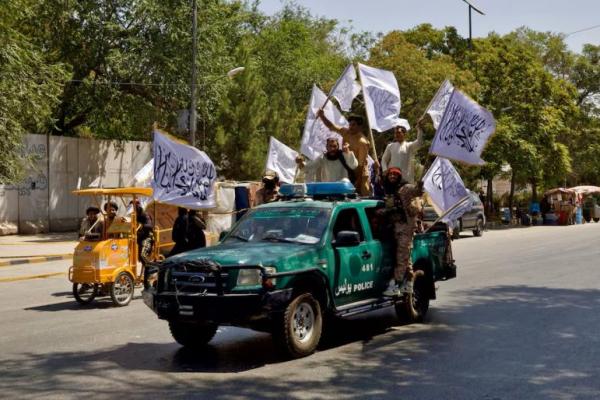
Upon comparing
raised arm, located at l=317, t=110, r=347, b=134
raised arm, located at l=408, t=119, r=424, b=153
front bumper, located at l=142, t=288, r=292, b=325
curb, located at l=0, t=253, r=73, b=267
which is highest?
raised arm, located at l=317, t=110, r=347, b=134

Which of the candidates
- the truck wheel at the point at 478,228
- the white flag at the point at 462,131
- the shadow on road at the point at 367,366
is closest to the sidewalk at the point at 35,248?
the shadow on road at the point at 367,366

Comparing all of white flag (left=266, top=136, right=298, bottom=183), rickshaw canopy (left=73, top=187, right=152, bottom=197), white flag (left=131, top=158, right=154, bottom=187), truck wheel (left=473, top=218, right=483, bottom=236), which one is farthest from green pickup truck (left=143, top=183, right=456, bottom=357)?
truck wheel (left=473, top=218, right=483, bottom=236)

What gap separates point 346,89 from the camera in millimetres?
14680

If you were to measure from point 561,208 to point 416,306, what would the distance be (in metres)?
38.1

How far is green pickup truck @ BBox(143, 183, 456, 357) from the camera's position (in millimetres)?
7918

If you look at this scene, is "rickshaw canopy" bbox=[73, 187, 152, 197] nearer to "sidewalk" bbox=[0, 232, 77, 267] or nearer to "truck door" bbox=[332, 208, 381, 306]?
"truck door" bbox=[332, 208, 381, 306]

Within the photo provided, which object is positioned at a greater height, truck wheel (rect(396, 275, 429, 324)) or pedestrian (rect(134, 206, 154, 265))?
pedestrian (rect(134, 206, 154, 265))

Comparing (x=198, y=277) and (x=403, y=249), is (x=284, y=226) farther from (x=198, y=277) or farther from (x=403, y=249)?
(x=403, y=249)

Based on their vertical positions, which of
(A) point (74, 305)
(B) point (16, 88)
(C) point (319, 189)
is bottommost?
(A) point (74, 305)

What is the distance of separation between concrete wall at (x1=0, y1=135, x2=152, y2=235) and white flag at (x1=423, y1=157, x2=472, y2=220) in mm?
19656

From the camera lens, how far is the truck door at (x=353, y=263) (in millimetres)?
8922

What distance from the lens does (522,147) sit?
1618 inches

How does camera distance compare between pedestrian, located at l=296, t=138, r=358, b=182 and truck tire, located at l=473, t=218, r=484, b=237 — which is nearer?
pedestrian, located at l=296, t=138, r=358, b=182

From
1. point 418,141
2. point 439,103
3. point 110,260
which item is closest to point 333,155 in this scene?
point 418,141
